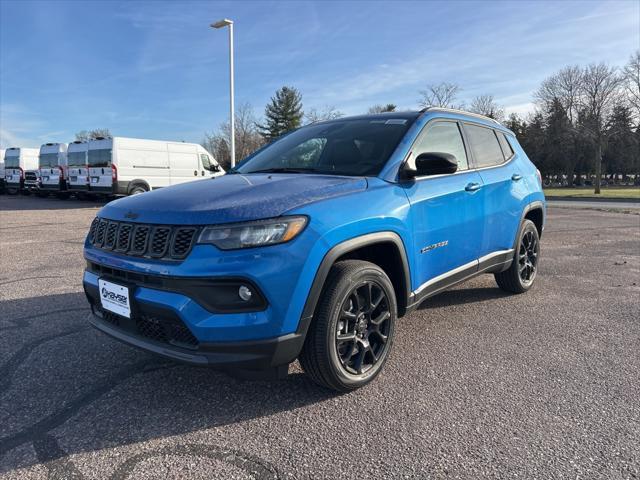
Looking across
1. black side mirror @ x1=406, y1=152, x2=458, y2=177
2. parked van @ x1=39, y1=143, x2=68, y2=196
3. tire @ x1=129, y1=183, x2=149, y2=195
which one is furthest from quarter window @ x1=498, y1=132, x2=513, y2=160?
parked van @ x1=39, y1=143, x2=68, y2=196

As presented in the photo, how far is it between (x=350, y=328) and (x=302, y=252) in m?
0.69

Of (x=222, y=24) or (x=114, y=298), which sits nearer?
(x=114, y=298)

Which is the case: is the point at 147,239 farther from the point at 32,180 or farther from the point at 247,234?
the point at 32,180

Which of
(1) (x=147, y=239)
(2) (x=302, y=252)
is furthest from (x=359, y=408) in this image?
(1) (x=147, y=239)

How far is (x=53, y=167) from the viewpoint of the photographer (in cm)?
2045

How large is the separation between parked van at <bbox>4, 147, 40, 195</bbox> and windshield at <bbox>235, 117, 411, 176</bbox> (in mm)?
24271

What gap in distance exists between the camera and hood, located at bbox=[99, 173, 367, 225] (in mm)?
2340

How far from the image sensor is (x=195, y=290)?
227 centimetres

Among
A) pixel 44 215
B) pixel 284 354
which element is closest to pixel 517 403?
pixel 284 354

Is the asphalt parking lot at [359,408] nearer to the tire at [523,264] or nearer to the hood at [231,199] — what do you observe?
the tire at [523,264]

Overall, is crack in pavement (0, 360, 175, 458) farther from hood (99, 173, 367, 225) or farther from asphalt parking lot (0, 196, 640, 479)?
hood (99, 173, 367, 225)

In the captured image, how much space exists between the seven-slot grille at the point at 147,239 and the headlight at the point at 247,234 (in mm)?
104

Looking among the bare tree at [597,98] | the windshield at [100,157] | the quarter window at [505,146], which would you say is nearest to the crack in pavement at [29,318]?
the quarter window at [505,146]

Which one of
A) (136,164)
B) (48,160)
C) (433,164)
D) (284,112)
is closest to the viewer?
(433,164)
